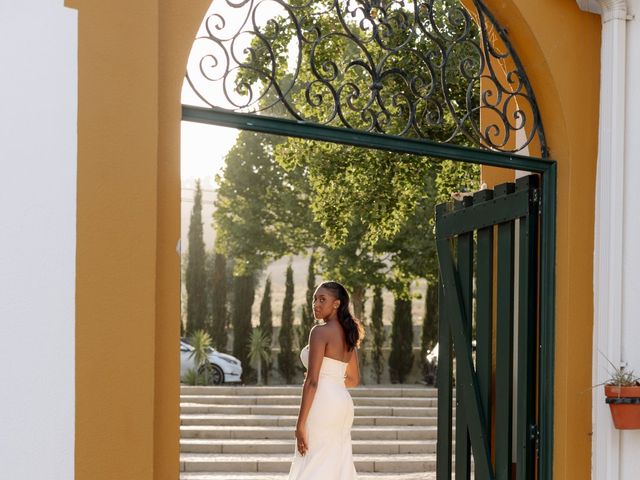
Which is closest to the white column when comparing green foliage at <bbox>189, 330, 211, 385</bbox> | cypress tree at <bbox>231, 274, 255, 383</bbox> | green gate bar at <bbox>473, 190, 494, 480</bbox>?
green gate bar at <bbox>473, 190, 494, 480</bbox>

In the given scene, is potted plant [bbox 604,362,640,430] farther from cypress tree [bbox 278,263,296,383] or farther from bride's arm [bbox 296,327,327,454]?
cypress tree [bbox 278,263,296,383]

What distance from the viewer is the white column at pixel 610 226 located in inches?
223

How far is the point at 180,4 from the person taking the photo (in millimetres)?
4844

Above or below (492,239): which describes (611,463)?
below

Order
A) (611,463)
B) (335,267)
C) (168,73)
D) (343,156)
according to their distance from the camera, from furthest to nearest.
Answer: (335,267) → (343,156) → (611,463) → (168,73)

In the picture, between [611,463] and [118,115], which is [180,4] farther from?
[611,463]

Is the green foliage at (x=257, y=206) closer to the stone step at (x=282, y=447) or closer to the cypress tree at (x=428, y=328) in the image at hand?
the cypress tree at (x=428, y=328)

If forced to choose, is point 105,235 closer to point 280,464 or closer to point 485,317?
point 485,317

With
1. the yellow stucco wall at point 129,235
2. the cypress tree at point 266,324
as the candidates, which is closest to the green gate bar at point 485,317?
the yellow stucco wall at point 129,235

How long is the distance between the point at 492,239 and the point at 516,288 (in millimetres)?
487

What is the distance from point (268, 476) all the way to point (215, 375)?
10.7 m

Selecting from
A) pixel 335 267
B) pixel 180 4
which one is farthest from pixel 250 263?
pixel 180 4

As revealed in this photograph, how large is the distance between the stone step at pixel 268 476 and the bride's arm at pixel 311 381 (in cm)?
383

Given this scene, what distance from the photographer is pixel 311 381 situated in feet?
25.1
